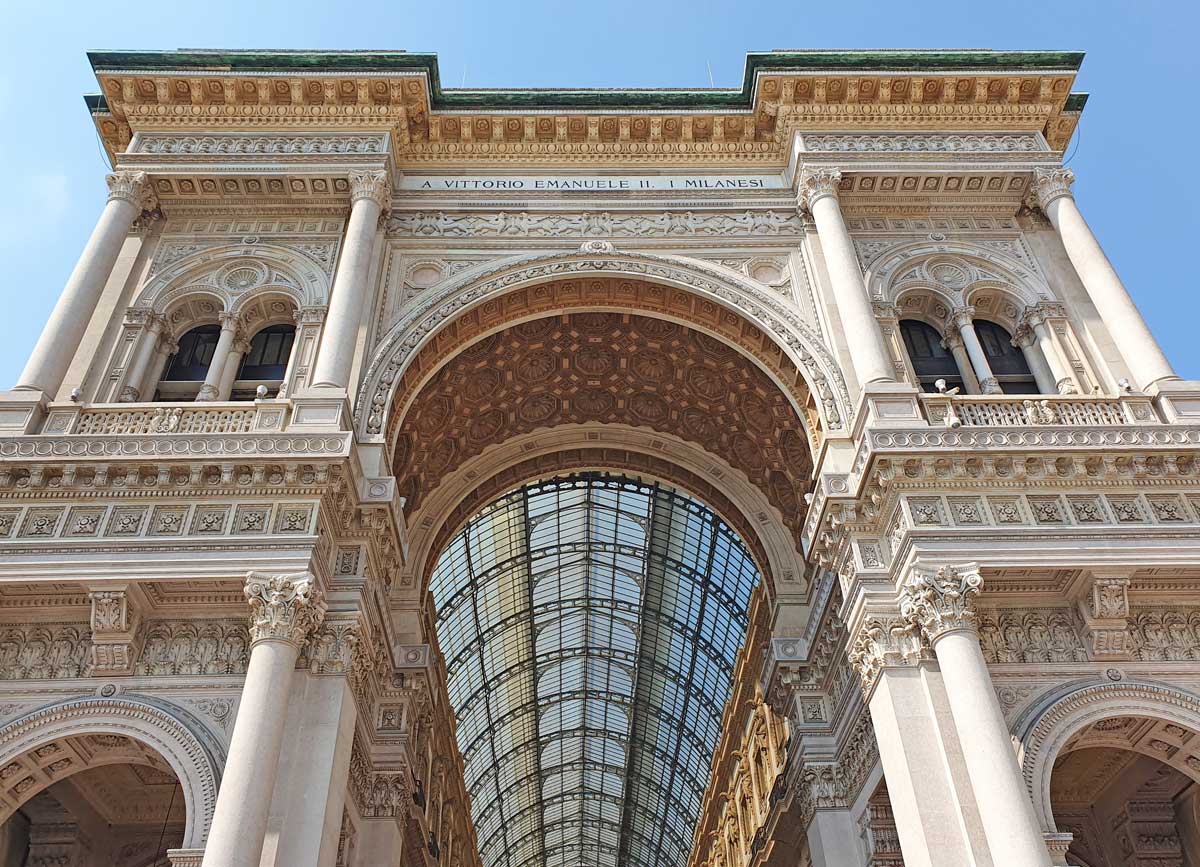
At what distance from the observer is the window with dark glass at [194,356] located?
17344 millimetres

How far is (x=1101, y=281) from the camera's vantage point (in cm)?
1666

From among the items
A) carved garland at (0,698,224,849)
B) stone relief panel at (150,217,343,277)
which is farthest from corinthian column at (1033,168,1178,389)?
carved garland at (0,698,224,849)

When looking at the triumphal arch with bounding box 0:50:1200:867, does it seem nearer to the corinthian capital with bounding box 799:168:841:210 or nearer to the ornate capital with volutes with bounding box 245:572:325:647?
the ornate capital with volutes with bounding box 245:572:325:647

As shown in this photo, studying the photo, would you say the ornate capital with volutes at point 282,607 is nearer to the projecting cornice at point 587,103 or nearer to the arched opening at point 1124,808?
the projecting cornice at point 587,103

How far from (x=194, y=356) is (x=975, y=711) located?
46.7ft

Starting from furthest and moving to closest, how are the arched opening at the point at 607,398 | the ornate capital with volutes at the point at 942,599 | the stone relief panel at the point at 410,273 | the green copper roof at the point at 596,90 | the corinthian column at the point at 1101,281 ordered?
the green copper roof at the point at 596,90 → the arched opening at the point at 607,398 → the stone relief panel at the point at 410,273 → the corinthian column at the point at 1101,281 → the ornate capital with volutes at the point at 942,599

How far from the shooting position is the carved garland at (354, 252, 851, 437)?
15969 millimetres

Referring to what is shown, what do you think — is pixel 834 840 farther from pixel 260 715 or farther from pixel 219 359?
pixel 219 359

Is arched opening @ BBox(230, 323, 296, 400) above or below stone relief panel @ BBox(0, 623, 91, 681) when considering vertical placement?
above

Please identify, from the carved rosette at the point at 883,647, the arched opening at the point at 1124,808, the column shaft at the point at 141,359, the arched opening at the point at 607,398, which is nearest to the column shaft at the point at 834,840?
the arched opening at the point at 1124,808

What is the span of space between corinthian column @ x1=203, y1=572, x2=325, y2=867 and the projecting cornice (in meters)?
10.7

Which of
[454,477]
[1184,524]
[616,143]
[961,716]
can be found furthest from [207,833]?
[616,143]

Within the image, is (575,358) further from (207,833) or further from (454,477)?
(207,833)

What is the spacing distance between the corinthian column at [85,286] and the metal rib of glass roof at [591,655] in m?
10.2
